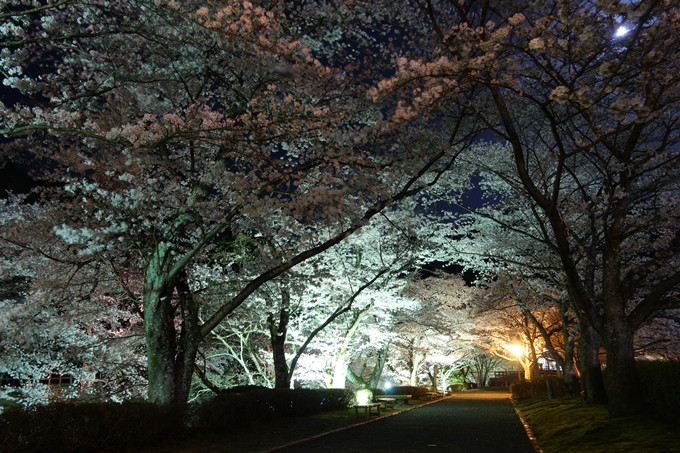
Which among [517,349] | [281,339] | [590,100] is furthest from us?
[517,349]

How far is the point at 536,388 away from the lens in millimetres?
24562

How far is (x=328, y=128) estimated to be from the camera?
9305 millimetres

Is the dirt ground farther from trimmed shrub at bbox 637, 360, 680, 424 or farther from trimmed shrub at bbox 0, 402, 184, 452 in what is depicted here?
trimmed shrub at bbox 637, 360, 680, 424

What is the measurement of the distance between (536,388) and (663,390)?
697 inches

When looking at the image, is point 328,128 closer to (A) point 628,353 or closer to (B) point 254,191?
(B) point 254,191

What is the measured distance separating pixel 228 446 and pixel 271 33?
806 centimetres

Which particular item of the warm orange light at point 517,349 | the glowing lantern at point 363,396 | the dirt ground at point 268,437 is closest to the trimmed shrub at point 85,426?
the dirt ground at point 268,437

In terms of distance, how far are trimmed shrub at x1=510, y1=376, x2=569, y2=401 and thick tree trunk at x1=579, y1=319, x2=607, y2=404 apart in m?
8.14

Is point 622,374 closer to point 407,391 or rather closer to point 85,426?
point 85,426

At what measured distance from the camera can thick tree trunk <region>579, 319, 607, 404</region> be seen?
13498mm

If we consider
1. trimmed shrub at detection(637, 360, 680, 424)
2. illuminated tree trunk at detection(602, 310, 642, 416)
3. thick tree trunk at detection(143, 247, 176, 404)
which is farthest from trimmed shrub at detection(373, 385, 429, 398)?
thick tree trunk at detection(143, 247, 176, 404)

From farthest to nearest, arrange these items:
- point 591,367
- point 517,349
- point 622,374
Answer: point 517,349, point 591,367, point 622,374

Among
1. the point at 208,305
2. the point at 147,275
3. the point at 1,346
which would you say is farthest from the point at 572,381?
the point at 1,346

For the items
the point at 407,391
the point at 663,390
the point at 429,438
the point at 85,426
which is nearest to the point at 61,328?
the point at 85,426
